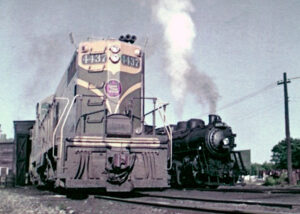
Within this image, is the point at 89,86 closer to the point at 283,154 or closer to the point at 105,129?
the point at 105,129

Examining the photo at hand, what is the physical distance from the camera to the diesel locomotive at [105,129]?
8.55 metres

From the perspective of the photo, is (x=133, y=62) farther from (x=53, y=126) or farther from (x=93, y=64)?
(x=53, y=126)

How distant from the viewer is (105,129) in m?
9.23

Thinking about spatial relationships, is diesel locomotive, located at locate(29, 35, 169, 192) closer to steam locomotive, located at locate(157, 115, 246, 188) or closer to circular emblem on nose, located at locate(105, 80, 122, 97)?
circular emblem on nose, located at locate(105, 80, 122, 97)

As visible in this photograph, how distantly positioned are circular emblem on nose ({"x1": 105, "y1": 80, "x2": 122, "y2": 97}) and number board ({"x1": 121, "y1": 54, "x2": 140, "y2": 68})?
0.63 m


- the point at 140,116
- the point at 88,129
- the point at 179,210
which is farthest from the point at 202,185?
the point at 179,210

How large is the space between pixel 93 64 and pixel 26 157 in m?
11.4

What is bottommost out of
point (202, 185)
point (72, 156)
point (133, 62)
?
point (202, 185)

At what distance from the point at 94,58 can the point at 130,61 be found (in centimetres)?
98

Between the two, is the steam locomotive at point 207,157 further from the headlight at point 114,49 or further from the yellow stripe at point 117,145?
the yellow stripe at point 117,145

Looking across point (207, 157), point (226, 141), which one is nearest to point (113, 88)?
point (207, 157)

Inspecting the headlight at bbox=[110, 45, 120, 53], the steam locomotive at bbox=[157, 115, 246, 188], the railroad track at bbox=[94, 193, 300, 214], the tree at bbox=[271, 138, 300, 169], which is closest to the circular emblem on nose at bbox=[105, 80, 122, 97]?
the headlight at bbox=[110, 45, 120, 53]

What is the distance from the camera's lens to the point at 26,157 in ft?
65.7

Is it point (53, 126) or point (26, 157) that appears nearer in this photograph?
point (53, 126)
